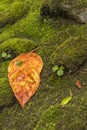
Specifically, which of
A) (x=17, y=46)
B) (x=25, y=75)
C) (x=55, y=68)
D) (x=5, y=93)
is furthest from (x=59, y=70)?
(x=17, y=46)

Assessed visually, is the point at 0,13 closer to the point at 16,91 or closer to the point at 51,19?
the point at 51,19

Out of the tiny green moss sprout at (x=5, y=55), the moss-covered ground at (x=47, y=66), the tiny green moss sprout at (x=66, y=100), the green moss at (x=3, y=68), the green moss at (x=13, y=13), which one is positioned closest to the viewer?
the moss-covered ground at (x=47, y=66)

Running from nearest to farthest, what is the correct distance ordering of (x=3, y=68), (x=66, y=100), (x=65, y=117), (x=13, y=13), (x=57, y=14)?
1. (x=65, y=117)
2. (x=66, y=100)
3. (x=3, y=68)
4. (x=57, y=14)
5. (x=13, y=13)

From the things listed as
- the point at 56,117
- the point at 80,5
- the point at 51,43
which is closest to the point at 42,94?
the point at 56,117

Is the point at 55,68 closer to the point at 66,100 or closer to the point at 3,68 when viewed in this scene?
the point at 66,100

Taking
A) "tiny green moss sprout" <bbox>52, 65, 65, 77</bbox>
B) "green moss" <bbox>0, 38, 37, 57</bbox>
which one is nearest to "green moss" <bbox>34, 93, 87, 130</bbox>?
"tiny green moss sprout" <bbox>52, 65, 65, 77</bbox>

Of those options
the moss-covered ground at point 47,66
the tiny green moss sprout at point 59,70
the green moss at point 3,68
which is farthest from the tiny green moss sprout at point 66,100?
the green moss at point 3,68

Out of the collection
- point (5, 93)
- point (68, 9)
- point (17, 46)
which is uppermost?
point (68, 9)

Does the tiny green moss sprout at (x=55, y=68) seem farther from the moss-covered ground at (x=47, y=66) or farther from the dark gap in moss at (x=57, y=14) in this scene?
the dark gap in moss at (x=57, y=14)
